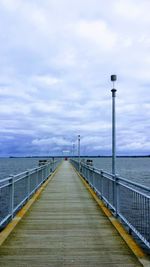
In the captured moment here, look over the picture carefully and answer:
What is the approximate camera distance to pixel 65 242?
21.7 ft

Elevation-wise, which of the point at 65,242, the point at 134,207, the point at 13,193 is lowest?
the point at 65,242

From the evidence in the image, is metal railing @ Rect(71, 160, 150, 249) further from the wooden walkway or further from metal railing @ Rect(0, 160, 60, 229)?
metal railing @ Rect(0, 160, 60, 229)

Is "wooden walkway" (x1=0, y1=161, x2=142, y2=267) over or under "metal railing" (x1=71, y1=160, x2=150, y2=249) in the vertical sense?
under

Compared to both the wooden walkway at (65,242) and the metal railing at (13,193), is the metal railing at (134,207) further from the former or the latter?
the metal railing at (13,193)

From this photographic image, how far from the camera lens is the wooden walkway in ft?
18.1

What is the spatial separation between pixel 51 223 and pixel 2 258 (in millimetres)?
2894

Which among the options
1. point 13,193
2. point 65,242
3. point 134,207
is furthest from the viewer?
point 13,193

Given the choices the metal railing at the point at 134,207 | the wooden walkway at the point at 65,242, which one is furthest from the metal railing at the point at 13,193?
the metal railing at the point at 134,207

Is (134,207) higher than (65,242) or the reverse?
higher

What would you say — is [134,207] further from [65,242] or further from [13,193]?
[13,193]

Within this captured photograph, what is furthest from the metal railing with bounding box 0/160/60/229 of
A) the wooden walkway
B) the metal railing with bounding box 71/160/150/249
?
the metal railing with bounding box 71/160/150/249

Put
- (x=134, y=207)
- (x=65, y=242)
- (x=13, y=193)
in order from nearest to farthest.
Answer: (x=65, y=242) → (x=134, y=207) → (x=13, y=193)

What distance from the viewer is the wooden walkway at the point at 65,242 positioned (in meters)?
5.50

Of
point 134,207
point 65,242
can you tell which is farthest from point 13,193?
point 134,207
